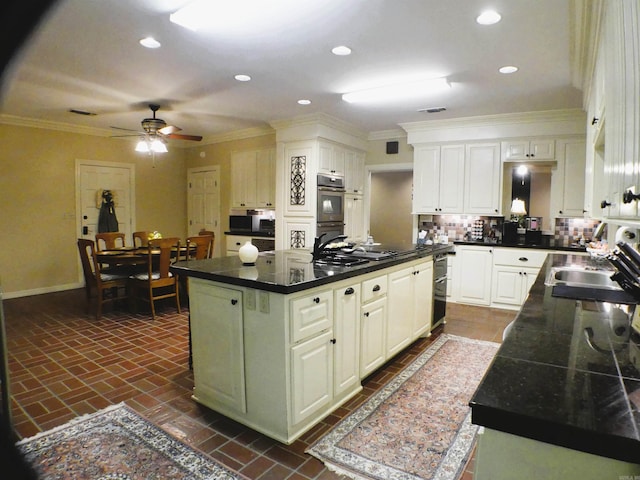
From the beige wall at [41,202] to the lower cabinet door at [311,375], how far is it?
524cm

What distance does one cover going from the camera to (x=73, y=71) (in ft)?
12.0

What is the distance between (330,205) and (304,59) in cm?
263

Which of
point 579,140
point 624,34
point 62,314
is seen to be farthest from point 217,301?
point 579,140

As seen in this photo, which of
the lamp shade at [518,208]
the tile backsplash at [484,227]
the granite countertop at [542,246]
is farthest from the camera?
the lamp shade at [518,208]

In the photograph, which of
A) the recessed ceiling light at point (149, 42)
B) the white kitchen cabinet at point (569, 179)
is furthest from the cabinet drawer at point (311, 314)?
the white kitchen cabinet at point (569, 179)

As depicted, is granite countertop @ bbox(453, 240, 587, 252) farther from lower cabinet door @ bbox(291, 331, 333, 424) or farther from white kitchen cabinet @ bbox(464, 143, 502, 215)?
lower cabinet door @ bbox(291, 331, 333, 424)

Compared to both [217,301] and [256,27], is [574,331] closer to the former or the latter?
[217,301]

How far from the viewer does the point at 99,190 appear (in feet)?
20.9

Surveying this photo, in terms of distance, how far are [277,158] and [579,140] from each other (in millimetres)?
3966

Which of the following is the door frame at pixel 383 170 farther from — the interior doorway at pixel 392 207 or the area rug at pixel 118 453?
the area rug at pixel 118 453

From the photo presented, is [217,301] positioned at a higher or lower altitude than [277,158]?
lower

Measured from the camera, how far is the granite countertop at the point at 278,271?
210cm

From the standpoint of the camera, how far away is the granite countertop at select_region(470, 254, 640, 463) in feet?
2.67

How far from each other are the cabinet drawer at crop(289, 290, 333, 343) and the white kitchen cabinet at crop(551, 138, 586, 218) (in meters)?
4.05
